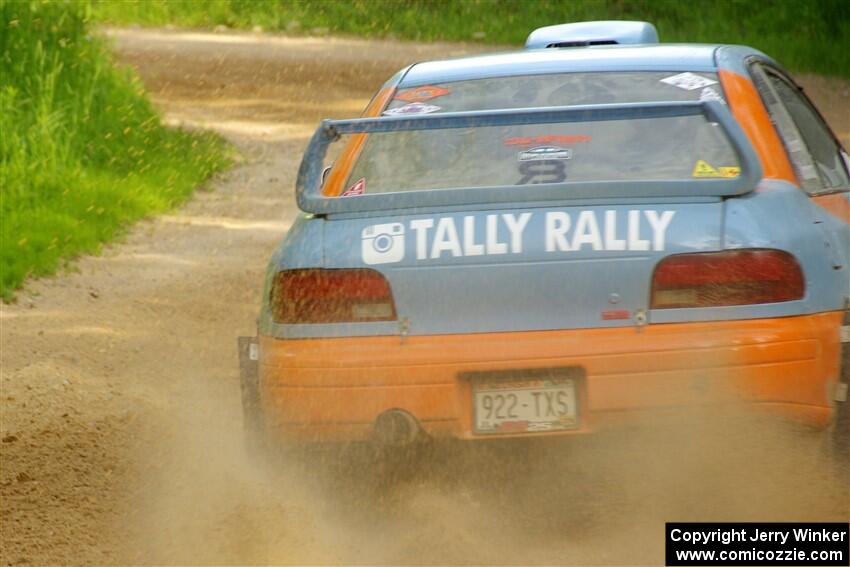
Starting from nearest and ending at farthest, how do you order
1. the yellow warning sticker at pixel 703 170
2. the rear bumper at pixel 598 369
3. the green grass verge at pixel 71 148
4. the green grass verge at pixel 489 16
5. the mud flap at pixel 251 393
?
the rear bumper at pixel 598 369 → the yellow warning sticker at pixel 703 170 → the mud flap at pixel 251 393 → the green grass verge at pixel 71 148 → the green grass verge at pixel 489 16

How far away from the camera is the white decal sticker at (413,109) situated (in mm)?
5086

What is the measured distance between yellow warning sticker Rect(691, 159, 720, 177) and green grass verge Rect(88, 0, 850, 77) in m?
15.3

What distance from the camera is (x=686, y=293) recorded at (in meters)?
4.17

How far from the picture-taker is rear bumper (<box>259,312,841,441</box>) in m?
4.10

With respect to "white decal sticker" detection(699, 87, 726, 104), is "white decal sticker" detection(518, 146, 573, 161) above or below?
below

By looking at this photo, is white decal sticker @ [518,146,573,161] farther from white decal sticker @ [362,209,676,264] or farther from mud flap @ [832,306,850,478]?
mud flap @ [832,306,850,478]

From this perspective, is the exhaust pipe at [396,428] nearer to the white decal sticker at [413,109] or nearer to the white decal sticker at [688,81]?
the white decal sticker at [413,109]

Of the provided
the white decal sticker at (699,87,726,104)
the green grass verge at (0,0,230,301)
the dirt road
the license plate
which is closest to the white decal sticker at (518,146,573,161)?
the white decal sticker at (699,87,726,104)

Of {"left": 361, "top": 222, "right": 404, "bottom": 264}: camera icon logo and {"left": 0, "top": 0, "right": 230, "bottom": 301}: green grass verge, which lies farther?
{"left": 0, "top": 0, "right": 230, "bottom": 301}: green grass verge

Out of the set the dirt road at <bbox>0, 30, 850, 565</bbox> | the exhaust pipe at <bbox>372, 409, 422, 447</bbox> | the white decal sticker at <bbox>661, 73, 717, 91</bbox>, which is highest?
the white decal sticker at <bbox>661, 73, 717, 91</bbox>


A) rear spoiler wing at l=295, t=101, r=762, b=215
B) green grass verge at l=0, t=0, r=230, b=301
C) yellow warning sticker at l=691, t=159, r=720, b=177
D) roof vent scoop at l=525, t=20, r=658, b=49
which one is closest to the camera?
rear spoiler wing at l=295, t=101, r=762, b=215

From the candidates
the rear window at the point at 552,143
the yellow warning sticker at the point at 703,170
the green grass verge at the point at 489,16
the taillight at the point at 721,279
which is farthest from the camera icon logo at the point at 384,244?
the green grass verge at the point at 489,16

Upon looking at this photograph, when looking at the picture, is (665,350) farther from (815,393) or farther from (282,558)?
(282,558)

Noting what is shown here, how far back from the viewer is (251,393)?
4887mm
